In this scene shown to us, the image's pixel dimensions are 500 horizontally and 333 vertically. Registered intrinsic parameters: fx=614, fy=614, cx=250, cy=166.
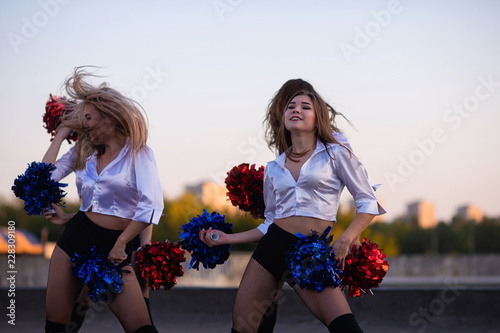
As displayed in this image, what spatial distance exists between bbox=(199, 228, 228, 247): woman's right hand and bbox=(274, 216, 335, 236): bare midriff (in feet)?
1.74

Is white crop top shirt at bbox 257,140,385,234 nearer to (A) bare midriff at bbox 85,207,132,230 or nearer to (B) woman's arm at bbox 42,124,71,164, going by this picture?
(A) bare midriff at bbox 85,207,132,230

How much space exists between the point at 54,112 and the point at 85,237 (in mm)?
1350

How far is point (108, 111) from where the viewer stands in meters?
4.16

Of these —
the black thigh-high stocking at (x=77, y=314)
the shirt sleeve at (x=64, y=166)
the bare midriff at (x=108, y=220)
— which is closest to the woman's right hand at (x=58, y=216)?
the shirt sleeve at (x=64, y=166)

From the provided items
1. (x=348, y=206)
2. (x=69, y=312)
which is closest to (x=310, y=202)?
(x=69, y=312)

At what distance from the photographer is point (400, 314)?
790 centimetres

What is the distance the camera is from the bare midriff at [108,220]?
4.07 m

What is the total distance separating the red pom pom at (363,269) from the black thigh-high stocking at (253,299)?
0.47m

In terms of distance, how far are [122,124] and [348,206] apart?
65596 mm

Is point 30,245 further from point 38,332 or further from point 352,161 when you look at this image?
point 352,161

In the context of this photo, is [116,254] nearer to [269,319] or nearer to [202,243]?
[202,243]

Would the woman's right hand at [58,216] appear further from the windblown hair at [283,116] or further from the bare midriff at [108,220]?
the windblown hair at [283,116]

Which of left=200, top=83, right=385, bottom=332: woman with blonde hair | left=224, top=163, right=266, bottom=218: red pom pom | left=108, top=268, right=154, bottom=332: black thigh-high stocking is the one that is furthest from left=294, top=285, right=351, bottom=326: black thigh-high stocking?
left=224, top=163, right=266, bottom=218: red pom pom

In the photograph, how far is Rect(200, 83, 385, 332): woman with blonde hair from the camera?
3740 millimetres
